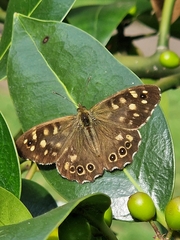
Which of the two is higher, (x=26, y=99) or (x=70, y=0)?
(x=70, y=0)

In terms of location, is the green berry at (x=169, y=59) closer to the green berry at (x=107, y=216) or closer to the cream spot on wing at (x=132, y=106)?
the cream spot on wing at (x=132, y=106)

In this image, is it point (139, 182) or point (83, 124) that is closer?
point (139, 182)

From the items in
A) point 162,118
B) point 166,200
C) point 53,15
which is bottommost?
point 166,200

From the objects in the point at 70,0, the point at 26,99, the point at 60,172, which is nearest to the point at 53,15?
the point at 70,0

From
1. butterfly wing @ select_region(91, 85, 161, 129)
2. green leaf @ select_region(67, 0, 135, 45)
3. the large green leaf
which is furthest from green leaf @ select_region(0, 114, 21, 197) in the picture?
green leaf @ select_region(67, 0, 135, 45)

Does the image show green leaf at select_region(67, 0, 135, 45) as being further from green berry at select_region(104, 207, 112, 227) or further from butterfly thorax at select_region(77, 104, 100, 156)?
green berry at select_region(104, 207, 112, 227)

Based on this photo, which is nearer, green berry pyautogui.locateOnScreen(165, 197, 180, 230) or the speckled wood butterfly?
green berry pyautogui.locateOnScreen(165, 197, 180, 230)

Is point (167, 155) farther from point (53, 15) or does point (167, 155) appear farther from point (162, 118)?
point (53, 15)

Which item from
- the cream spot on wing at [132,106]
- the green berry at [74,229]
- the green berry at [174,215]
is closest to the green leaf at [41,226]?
the green berry at [74,229]
